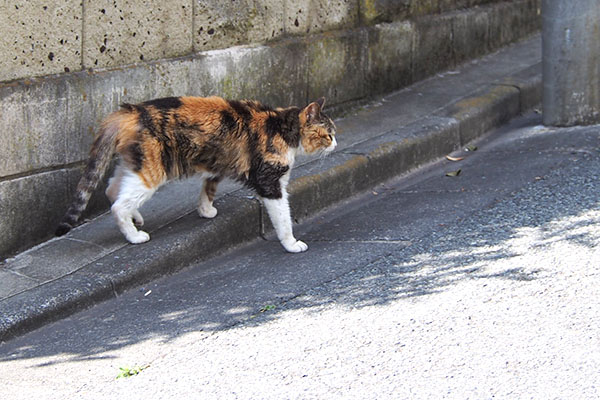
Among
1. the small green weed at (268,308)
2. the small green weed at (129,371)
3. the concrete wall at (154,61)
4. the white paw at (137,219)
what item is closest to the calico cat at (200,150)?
the white paw at (137,219)

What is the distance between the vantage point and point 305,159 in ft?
20.8

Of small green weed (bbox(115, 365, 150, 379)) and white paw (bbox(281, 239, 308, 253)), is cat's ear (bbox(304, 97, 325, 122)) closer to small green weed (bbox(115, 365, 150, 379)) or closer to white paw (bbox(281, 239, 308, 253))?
white paw (bbox(281, 239, 308, 253))

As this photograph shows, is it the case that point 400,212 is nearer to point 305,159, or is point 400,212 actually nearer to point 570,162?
point 305,159

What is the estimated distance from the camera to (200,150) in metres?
4.90

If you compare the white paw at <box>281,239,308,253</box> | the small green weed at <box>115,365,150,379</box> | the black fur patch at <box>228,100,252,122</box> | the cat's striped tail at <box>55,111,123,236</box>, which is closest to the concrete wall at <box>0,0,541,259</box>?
the cat's striped tail at <box>55,111,123,236</box>

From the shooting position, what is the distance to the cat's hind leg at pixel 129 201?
4.73 m

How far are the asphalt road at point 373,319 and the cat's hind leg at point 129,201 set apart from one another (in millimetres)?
363

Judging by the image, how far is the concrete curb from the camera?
4332 millimetres

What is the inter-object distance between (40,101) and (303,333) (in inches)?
90.0

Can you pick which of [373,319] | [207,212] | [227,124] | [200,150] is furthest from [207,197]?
[373,319]

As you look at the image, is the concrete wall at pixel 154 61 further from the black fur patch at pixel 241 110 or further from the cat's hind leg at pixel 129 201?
the black fur patch at pixel 241 110

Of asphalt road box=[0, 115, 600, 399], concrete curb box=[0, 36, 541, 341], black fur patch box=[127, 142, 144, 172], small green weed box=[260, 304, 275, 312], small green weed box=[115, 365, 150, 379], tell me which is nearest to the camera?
asphalt road box=[0, 115, 600, 399]

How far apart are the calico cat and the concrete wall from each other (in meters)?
0.35

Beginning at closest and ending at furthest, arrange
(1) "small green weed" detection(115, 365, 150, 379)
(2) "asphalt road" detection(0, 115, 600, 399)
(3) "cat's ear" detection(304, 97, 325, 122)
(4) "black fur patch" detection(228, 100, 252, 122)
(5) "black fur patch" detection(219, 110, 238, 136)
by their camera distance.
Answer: (2) "asphalt road" detection(0, 115, 600, 399) < (1) "small green weed" detection(115, 365, 150, 379) < (5) "black fur patch" detection(219, 110, 238, 136) < (4) "black fur patch" detection(228, 100, 252, 122) < (3) "cat's ear" detection(304, 97, 325, 122)
